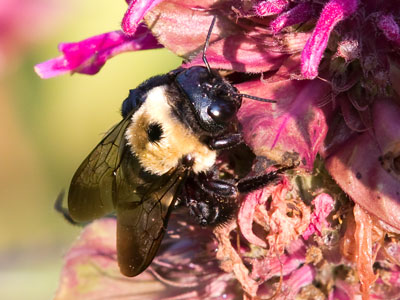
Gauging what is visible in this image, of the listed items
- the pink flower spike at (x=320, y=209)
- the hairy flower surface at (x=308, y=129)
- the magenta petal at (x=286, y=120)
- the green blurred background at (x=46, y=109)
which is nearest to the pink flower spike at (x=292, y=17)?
the hairy flower surface at (x=308, y=129)

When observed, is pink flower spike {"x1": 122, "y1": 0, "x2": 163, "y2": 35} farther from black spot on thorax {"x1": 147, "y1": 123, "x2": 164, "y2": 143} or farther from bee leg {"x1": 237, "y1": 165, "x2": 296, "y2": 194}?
bee leg {"x1": 237, "y1": 165, "x2": 296, "y2": 194}

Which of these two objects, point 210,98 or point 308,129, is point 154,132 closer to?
point 210,98

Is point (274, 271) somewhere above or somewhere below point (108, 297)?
above

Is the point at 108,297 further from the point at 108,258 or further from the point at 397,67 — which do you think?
the point at 397,67

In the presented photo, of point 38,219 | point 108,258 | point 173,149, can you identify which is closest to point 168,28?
point 173,149

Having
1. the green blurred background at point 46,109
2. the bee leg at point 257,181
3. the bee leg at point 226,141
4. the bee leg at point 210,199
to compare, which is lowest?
the green blurred background at point 46,109

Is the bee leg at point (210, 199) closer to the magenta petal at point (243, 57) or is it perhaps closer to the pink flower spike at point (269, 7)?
the magenta petal at point (243, 57)
